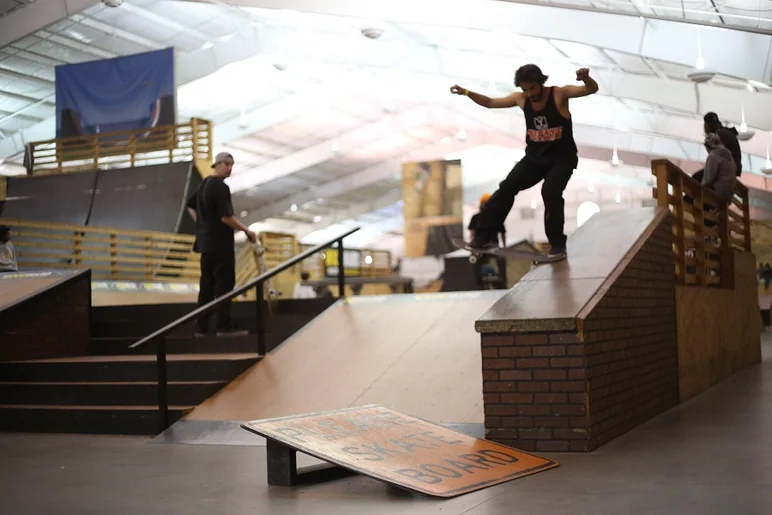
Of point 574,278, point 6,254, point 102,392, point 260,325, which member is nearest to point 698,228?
point 574,278

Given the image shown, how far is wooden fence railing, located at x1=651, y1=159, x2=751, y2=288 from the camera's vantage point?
21.4 feet

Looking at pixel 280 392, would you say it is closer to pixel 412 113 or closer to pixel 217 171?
pixel 217 171

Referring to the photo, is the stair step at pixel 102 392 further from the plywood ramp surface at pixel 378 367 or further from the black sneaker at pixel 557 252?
the black sneaker at pixel 557 252

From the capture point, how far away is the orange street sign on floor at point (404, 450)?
12.5ft

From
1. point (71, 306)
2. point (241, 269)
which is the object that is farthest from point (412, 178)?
point (71, 306)

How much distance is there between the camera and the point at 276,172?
30219mm

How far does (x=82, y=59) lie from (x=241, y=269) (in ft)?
26.6

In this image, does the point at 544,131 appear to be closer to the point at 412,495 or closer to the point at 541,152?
the point at 541,152

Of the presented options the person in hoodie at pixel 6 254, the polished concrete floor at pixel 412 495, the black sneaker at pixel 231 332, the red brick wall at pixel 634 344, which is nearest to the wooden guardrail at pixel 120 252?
the person in hoodie at pixel 6 254

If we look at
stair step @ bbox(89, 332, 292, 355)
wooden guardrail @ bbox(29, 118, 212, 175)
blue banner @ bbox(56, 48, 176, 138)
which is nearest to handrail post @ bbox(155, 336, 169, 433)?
stair step @ bbox(89, 332, 292, 355)

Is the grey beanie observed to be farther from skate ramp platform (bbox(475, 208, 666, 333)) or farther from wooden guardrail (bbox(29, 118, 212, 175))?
wooden guardrail (bbox(29, 118, 212, 175))

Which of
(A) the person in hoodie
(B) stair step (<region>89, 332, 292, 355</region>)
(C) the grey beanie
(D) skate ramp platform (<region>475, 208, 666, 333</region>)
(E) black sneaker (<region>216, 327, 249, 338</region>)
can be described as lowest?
(B) stair step (<region>89, 332, 292, 355</region>)

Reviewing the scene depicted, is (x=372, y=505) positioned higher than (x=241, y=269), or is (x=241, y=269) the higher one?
(x=241, y=269)

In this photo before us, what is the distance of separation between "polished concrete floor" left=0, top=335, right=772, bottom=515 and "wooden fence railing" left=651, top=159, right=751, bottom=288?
170 cm
